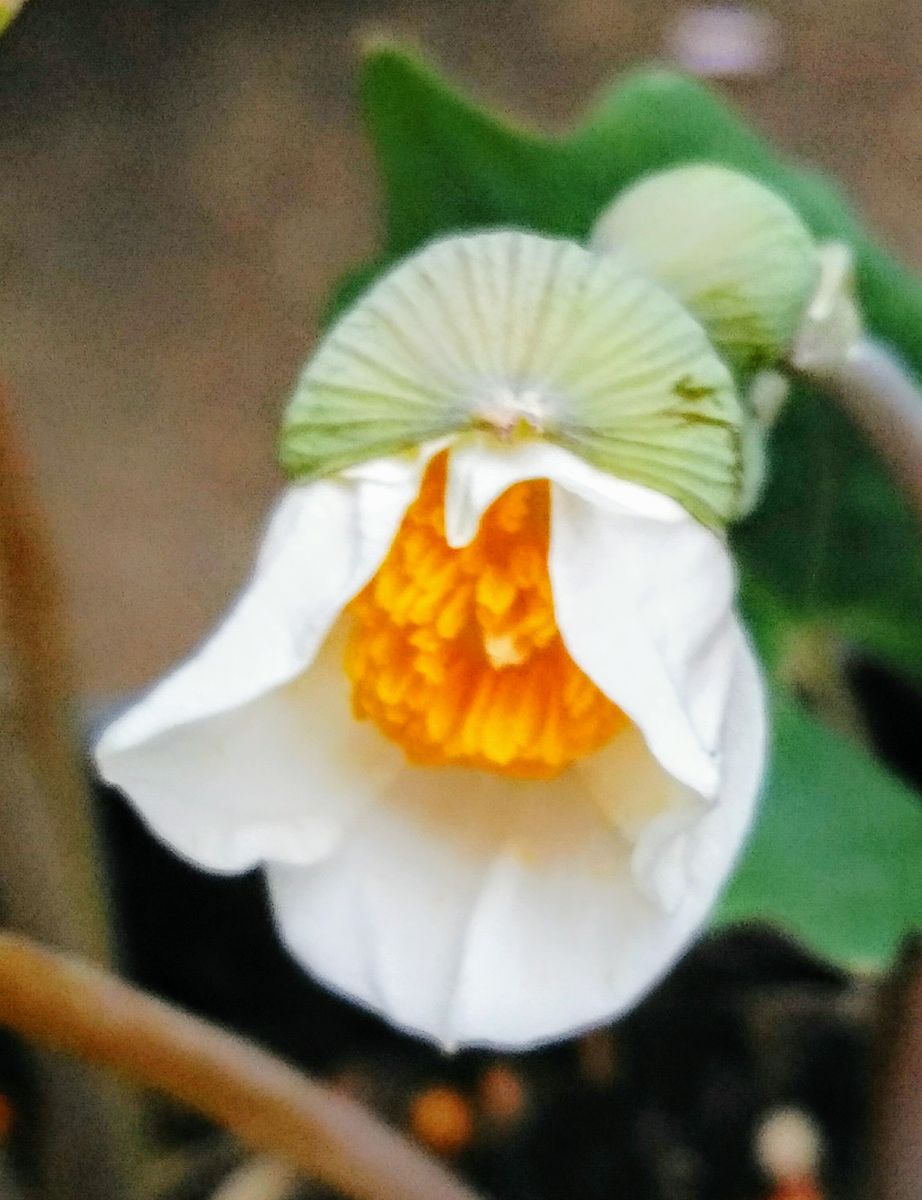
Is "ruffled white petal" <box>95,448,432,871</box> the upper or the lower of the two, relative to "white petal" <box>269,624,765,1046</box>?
upper

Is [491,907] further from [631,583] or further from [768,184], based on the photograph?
[768,184]

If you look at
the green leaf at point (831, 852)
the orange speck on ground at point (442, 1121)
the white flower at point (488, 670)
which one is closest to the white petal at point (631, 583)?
the white flower at point (488, 670)

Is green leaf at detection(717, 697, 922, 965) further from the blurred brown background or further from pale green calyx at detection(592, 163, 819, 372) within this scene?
the blurred brown background

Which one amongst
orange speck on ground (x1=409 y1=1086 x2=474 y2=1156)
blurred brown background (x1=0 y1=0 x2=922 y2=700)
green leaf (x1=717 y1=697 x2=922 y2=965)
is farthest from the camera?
blurred brown background (x1=0 y1=0 x2=922 y2=700)

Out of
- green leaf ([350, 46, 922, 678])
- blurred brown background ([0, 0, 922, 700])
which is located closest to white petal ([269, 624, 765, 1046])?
green leaf ([350, 46, 922, 678])

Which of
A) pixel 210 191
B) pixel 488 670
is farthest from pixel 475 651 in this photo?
pixel 210 191

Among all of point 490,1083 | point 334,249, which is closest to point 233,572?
point 334,249
